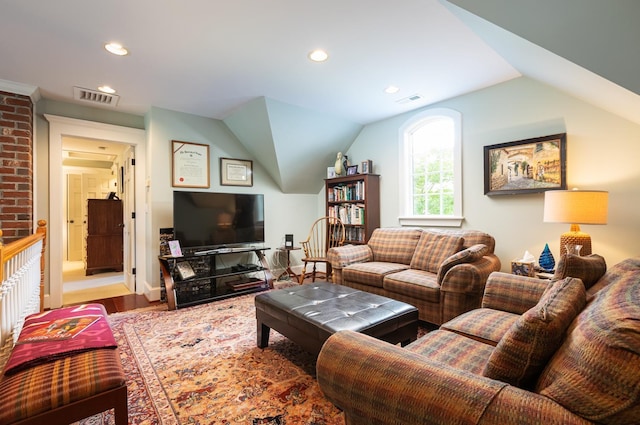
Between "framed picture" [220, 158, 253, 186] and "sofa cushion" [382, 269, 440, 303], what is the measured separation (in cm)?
255

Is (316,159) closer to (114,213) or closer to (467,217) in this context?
(467,217)

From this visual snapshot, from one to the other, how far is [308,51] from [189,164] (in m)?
2.30

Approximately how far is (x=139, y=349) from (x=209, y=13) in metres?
2.49

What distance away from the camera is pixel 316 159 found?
461cm

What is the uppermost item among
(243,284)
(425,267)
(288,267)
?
(425,267)

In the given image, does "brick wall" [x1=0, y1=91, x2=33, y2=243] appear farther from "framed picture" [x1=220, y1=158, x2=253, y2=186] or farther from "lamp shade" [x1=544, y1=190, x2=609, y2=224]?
"lamp shade" [x1=544, y1=190, x2=609, y2=224]

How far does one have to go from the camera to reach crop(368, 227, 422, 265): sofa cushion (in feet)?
11.2

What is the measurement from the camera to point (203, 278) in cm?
354

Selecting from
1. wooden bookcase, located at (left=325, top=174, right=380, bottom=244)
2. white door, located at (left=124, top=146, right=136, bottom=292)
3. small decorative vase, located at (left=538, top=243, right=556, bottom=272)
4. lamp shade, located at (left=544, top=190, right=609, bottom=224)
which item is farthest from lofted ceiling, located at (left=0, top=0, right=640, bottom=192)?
small decorative vase, located at (left=538, top=243, right=556, bottom=272)

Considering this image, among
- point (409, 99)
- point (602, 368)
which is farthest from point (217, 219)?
point (602, 368)

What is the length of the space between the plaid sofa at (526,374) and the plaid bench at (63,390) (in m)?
0.89

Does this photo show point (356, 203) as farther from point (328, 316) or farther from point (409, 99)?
point (328, 316)

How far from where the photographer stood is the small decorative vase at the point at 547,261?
100 inches

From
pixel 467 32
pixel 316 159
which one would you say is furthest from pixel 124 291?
pixel 467 32
